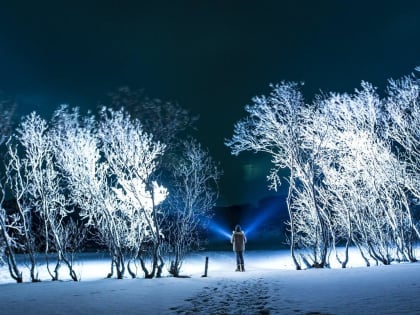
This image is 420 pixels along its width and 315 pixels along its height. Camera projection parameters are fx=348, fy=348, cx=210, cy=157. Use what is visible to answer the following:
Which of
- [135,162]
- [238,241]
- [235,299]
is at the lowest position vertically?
[235,299]

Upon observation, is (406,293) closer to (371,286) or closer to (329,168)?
(371,286)

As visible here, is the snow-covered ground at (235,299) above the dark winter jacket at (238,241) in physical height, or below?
below

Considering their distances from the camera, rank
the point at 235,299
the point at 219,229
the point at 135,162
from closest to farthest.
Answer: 1. the point at 235,299
2. the point at 135,162
3. the point at 219,229

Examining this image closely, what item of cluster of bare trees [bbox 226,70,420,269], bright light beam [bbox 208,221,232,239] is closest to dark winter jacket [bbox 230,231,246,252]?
cluster of bare trees [bbox 226,70,420,269]

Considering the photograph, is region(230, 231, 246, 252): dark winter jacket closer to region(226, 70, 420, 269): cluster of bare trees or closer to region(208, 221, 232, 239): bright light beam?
region(226, 70, 420, 269): cluster of bare trees

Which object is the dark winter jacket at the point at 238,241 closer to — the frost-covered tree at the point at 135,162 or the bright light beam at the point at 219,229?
the frost-covered tree at the point at 135,162

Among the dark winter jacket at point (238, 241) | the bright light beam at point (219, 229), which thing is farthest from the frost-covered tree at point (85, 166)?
the bright light beam at point (219, 229)

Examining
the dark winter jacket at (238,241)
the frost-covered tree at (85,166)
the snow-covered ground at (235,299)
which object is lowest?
the snow-covered ground at (235,299)

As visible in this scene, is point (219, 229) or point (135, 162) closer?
point (135, 162)

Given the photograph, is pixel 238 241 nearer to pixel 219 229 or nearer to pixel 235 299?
pixel 235 299

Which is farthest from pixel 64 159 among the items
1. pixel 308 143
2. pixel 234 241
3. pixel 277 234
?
pixel 277 234

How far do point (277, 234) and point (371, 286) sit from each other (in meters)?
60.9

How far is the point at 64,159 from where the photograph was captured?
1591 cm

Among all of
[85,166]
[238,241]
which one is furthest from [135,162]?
[238,241]
